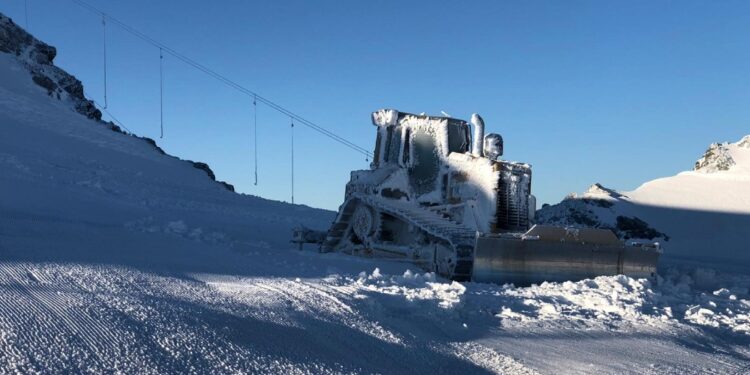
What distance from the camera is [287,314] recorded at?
529 cm

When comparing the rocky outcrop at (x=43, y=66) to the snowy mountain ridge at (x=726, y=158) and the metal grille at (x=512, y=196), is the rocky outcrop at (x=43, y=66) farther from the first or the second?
the snowy mountain ridge at (x=726, y=158)

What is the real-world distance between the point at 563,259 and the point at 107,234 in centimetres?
633

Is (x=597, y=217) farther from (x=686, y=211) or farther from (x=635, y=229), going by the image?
(x=686, y=211)

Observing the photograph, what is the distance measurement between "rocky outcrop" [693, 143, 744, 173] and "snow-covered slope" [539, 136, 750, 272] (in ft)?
0.14

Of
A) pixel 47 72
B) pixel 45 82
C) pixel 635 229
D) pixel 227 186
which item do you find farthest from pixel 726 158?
pixel 47 72

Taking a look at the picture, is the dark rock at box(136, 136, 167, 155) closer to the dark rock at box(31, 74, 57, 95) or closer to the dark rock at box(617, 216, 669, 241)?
the dark rock at box(31, 74, 57, 95)

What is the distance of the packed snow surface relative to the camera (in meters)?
4.01

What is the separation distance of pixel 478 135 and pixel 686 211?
18.6 metres

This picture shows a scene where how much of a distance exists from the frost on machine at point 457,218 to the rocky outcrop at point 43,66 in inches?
837

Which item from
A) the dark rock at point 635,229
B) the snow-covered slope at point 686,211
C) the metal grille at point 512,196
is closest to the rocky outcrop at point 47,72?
the snow-covered slope at point 686,211

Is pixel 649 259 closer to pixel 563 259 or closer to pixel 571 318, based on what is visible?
pixel 563 259

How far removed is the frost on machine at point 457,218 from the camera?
33.7ft

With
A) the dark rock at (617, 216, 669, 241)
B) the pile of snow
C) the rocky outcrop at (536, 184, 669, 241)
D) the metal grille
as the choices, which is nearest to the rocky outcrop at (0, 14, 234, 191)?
the rocky outcrop at (536, 184, 669, 241)

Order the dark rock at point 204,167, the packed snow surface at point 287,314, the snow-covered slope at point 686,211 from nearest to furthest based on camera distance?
the packed snow surface at point 287,314
the snow-covered slope at point 686,211
the dark rock at point 204,167
